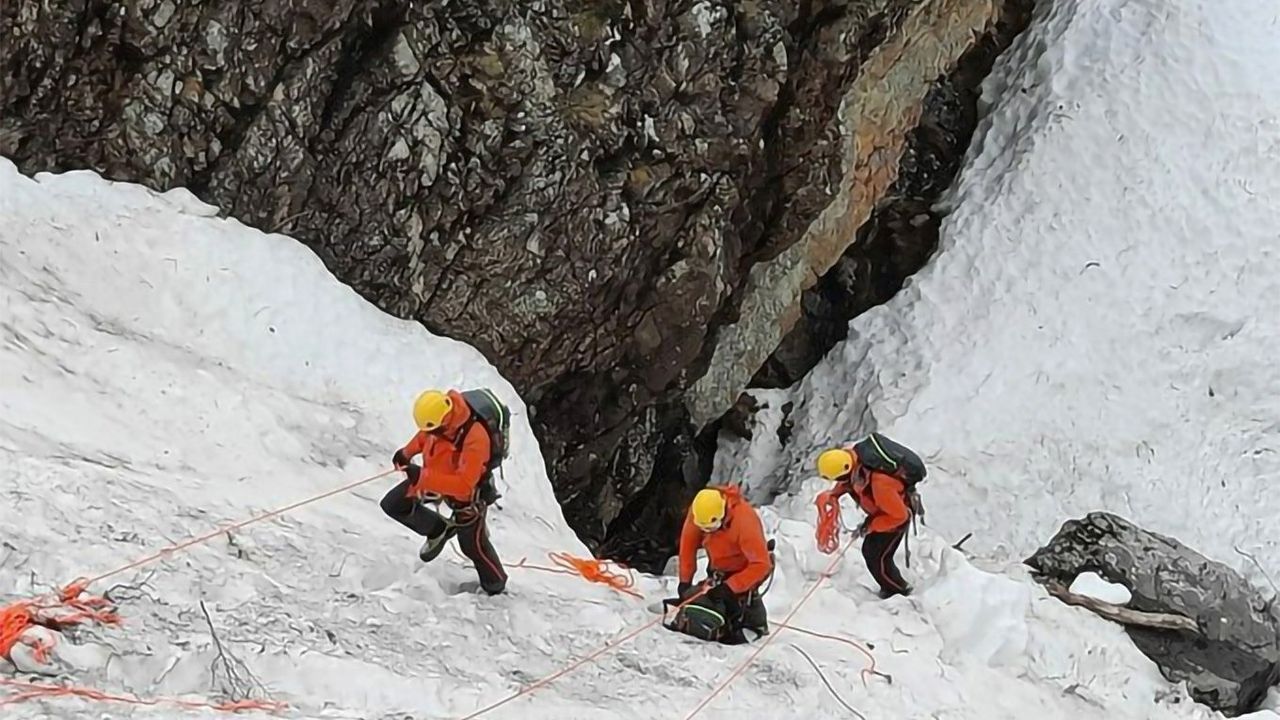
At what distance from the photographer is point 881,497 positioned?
7832mm

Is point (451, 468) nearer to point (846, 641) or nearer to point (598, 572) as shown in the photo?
point (598, 572)

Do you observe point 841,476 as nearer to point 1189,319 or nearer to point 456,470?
point 456,470

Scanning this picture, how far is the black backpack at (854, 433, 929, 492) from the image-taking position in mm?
7730

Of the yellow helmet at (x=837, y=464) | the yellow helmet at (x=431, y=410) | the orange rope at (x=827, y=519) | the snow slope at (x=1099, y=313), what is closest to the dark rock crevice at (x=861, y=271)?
the snow slope at (x=1099, y=313)

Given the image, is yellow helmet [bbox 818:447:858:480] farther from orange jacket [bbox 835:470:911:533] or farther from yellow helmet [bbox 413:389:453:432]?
yellow helmet [bbox 413:389:453:432]

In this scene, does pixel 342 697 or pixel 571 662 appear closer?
pixel 342 697

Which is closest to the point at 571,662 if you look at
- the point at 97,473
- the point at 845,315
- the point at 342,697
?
the point at 342,697

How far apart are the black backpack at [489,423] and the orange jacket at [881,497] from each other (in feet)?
8.60

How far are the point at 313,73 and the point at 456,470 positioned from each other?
15.3 ft

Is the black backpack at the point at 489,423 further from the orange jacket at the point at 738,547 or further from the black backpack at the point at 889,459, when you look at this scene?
the black backpack at the point at 889,459

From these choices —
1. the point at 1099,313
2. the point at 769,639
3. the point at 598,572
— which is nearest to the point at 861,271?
the point at 1099,313

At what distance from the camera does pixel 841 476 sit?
7.78m

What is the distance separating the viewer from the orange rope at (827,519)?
817cm

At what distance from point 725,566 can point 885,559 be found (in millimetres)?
1720
